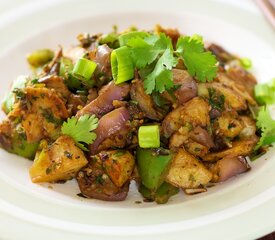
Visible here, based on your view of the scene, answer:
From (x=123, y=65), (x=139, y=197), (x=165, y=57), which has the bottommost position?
(x=139, y=197)

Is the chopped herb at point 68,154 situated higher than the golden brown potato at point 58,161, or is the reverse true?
the chopped herb at point 68,154

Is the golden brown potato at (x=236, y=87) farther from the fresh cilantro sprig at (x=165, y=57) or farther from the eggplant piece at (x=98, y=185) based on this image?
the eggplant piece at (x=98, y=185)

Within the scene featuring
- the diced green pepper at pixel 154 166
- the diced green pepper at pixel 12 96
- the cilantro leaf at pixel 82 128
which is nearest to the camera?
the diced green pepper at pixel 154 166

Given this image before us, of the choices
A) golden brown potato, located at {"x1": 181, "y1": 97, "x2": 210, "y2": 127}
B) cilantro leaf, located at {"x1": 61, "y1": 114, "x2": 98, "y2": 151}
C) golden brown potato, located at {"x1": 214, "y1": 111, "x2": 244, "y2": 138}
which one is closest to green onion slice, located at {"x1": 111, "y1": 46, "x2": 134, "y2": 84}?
cilantro leaf, located at {"x1": 61, "y1": 114, "x2": 98, "y2": 151}

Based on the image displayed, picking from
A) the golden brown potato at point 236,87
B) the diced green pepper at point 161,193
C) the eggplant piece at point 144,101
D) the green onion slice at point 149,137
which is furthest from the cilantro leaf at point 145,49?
the diced green pepper at point 161,193

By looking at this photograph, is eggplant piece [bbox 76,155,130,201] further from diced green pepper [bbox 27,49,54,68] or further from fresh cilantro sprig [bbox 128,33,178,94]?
diced green pepper [bbox 27,49,54,68]

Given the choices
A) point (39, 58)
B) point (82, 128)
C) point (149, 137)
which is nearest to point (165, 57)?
point (149, 137)

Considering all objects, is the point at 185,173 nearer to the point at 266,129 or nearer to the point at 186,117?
the point at 186,117

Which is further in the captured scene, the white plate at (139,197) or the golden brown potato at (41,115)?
the golden brown potato at (41,115)
